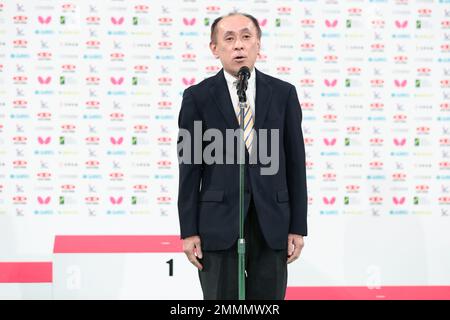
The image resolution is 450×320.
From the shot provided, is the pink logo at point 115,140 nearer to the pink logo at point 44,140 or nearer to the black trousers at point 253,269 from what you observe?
the pink logo at point 44,140

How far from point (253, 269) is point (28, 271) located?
259cm

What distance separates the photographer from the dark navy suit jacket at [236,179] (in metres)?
2.33

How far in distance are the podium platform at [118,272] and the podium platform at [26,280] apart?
0.13m

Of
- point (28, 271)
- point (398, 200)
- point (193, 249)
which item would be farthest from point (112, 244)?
point (398, 200)

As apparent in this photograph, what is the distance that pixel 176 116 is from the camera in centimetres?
439

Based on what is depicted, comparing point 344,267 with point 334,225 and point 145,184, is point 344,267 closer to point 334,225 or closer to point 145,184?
point 334,225

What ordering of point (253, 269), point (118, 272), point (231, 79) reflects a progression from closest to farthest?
1. point (253, 269)
2. point (231, 79)
3. point (118, 272)

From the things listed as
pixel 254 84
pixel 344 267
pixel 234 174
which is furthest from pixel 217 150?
pixel 344 267

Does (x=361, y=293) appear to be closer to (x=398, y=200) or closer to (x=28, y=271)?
(x=398, y=200)

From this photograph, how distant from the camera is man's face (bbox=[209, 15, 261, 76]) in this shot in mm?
2400

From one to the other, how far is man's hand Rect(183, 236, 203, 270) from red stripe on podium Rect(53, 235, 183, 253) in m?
1.93

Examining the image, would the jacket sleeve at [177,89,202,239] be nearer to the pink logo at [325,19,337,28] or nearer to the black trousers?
the black trousers

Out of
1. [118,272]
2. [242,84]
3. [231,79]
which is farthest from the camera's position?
[118,272]

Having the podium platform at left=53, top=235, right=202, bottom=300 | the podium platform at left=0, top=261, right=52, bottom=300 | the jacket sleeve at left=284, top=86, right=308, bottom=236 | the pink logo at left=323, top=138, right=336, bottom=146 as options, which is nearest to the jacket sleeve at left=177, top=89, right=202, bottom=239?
the jacket sleeve at left=284, top=86, right=308, bottom=236
